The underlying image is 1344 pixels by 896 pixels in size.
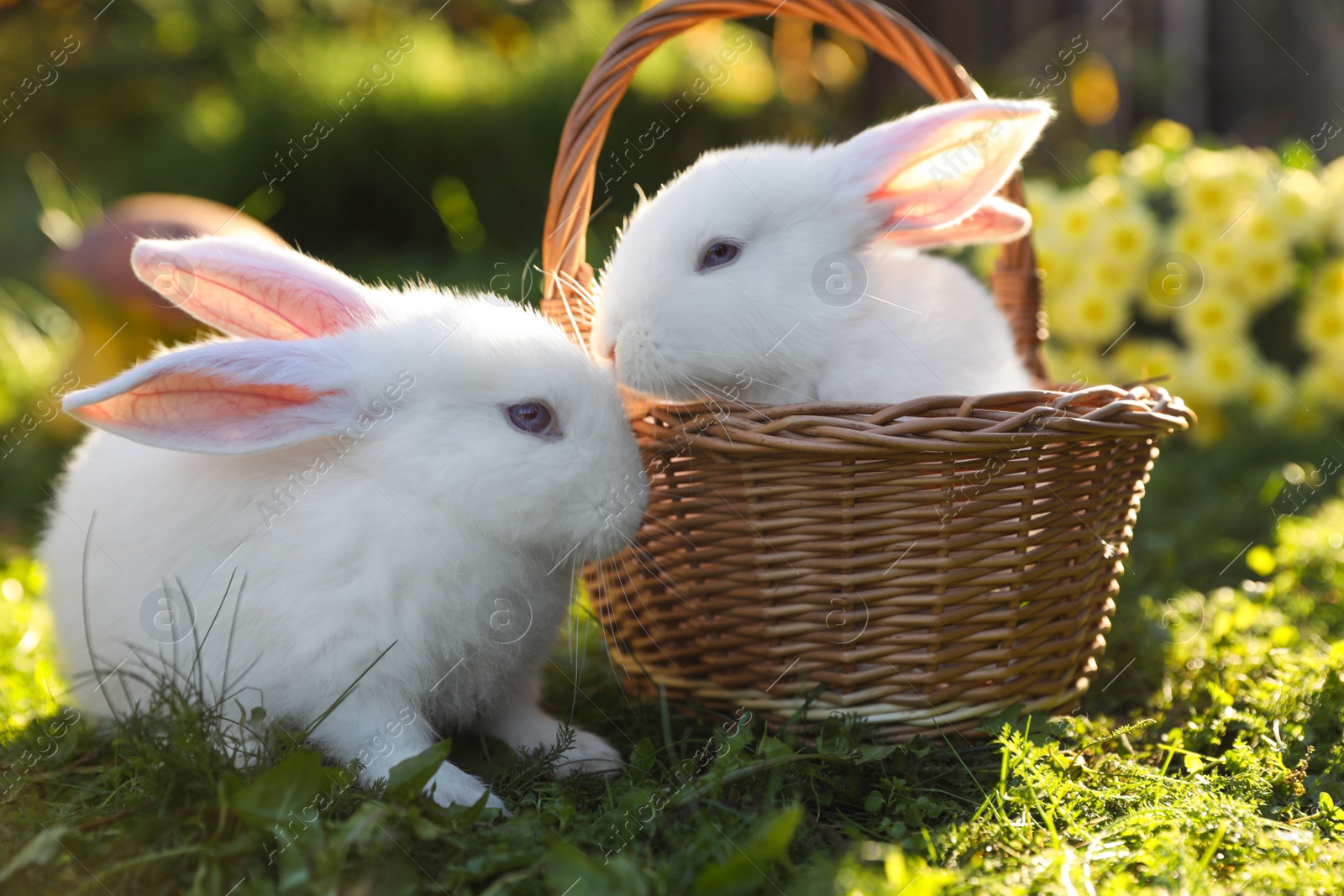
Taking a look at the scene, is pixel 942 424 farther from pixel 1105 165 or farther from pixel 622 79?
pixel 1105 165

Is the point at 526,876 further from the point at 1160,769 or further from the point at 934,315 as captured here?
the point at 934,315

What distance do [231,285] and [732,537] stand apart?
114cm

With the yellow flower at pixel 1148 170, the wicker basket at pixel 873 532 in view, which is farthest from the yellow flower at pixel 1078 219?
the wicker basket at pixel 873 532

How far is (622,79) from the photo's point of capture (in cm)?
229

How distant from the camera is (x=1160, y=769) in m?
1.96

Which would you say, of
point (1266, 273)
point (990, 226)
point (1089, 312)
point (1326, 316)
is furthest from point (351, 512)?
point (1326, 316)

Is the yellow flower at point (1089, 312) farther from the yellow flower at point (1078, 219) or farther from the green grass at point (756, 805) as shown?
the green grass at point (756, 805)

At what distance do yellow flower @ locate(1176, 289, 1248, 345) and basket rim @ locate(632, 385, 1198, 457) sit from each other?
94.0 inches

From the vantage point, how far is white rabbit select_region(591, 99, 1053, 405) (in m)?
2.12

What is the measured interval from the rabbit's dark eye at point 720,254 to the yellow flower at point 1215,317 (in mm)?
2744

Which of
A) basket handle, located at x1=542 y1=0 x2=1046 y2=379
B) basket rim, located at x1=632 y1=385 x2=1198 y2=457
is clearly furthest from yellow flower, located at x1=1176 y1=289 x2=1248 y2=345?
basket rim, located at x1=632 y1=385 x2=1198 y2=457

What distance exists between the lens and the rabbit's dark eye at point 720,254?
2215 millimetres

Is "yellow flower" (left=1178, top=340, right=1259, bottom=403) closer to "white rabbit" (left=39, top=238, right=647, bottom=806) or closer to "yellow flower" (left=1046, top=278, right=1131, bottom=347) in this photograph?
"yellow flower" (left=1046, top=278, right=1131, bottom=347)

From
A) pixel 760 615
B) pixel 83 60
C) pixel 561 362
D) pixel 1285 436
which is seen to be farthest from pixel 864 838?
pixel 83 60
